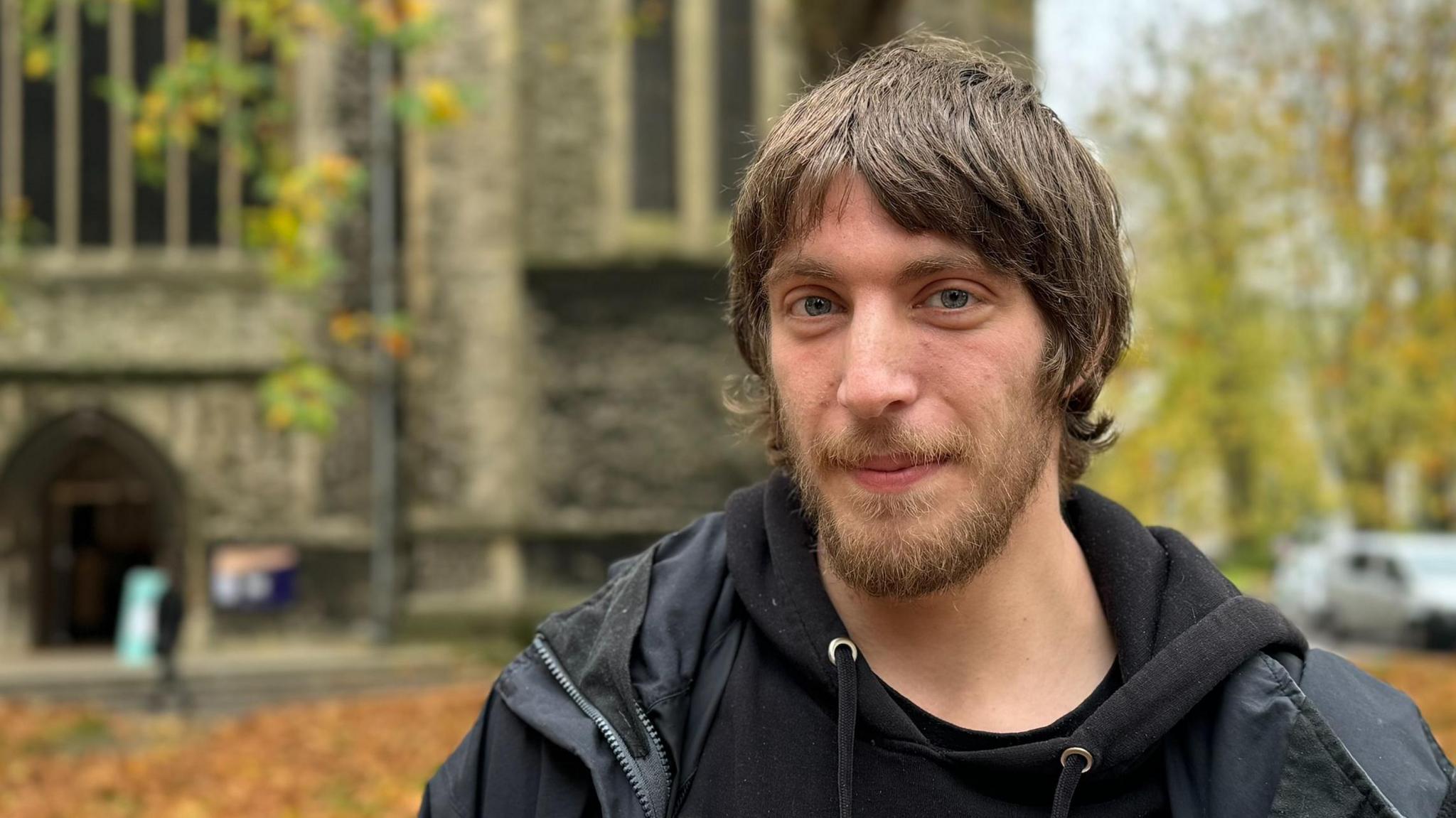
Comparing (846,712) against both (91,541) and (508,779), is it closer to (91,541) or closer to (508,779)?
(508,779)

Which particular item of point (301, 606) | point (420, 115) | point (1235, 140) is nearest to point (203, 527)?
point (301, 606)

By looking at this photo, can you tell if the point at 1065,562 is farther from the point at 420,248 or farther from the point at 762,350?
the point at 420,248

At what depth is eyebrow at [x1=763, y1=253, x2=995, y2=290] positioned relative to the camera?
1705 millimetres

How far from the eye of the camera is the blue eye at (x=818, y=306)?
1786 mm

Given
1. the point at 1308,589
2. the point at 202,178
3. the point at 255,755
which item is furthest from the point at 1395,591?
the point at 202,178

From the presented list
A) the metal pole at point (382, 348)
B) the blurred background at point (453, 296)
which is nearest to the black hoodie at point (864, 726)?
the blurred background at point (453, 296)

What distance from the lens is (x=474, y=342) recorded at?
15969 millimetres

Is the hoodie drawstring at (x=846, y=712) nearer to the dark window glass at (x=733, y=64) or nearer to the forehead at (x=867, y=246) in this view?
the forehead at (x=867, y=246)

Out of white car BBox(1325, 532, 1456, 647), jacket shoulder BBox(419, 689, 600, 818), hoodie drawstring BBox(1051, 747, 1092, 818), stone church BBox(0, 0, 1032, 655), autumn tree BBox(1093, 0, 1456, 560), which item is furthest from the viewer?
white car BBox(1325, 532, 1456, 647)

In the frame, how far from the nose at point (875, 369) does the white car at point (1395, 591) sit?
1876 cm

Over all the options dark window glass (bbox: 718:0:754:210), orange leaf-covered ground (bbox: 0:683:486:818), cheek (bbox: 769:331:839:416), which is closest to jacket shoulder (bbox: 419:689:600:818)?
cheek (bbox: 769:331:839:416)

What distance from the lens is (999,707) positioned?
180cm

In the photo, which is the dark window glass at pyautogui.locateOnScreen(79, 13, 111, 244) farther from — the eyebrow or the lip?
the lip

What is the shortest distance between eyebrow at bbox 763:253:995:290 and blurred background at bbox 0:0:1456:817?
467 inches
